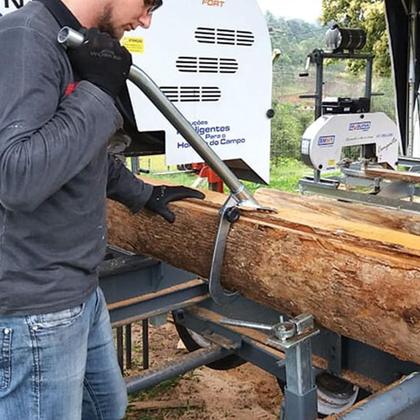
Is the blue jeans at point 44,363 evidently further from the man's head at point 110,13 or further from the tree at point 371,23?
the tree at point 371,23

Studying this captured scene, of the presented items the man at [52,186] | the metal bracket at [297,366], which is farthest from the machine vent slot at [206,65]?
the metal bracket at [297,366]

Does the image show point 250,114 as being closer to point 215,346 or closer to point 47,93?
point 215,346

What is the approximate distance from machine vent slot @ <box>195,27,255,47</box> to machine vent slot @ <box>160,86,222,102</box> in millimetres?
230

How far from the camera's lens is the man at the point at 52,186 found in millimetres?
1158

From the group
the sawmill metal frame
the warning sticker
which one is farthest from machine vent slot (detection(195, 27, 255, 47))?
the sawmill metal frame

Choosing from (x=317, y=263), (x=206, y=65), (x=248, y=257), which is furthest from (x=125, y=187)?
(x=206, y=65)

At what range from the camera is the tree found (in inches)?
460

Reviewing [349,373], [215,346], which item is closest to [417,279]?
[349,373]

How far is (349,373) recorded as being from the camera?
2.09 meters

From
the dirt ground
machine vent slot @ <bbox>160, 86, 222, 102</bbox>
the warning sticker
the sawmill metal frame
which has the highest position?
the warning sticker

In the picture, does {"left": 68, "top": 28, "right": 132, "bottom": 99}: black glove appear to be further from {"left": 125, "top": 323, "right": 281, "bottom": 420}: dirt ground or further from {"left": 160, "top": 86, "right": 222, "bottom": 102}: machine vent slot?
{"left": 125, "top": 323, "right": 281, "bottom": 420}: dirt ground

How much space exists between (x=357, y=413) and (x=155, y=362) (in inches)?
94.7

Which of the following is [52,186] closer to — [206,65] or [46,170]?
[46,170]

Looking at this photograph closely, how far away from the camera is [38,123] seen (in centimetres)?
116
